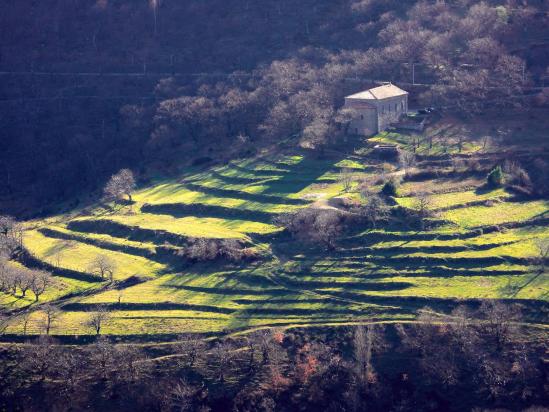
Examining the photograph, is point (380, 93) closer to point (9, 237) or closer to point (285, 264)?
point (285, 264)

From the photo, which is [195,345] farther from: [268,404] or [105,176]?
[105,176]

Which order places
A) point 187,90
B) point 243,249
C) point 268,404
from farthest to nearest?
point 187,90
point 243,249
point 268,404

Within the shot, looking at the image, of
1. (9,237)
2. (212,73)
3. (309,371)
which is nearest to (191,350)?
(309,371)

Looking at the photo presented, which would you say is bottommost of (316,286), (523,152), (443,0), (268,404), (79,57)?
(268,404)

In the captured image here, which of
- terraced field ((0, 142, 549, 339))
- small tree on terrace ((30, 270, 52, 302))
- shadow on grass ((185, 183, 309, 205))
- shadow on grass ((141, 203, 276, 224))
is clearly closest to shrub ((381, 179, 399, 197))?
terraced field ((0, 142, 549, 339))

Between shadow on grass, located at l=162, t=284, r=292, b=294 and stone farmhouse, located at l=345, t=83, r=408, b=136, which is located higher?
stone farmhouse, located at l=345, t=83, r=408, b=136

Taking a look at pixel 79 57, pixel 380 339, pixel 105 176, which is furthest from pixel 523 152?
pixel 79 57

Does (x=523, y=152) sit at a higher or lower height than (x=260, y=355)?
higher

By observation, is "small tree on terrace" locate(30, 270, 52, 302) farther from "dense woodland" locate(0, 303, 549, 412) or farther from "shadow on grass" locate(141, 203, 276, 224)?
"shadow on grass" locate(141, 203, 276, 224)
